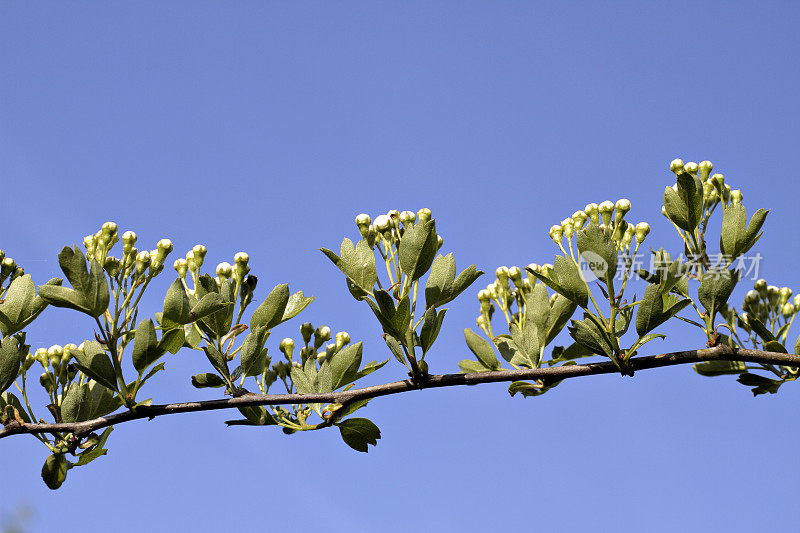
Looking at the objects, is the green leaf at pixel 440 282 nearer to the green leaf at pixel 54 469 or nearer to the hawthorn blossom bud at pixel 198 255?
the hawthorn blossom bud at pixel 198 255

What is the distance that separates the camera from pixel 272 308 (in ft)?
9.14

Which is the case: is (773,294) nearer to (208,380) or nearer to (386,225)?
(386,225)

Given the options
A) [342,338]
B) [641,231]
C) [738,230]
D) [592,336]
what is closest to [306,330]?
[342,338]

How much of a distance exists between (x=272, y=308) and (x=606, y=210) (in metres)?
1.32

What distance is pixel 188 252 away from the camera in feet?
9.99

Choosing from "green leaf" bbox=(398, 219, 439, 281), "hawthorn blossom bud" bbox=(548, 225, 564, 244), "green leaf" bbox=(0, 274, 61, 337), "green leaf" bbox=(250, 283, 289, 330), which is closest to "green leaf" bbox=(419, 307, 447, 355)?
"green leaf" bbox=(398, 219, 439, 281)

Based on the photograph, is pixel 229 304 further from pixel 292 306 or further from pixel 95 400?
pixel 95 400

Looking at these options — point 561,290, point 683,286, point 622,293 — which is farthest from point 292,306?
point 683,286

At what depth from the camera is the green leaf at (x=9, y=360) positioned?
8.89 ft

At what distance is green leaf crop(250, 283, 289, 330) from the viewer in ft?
9.14

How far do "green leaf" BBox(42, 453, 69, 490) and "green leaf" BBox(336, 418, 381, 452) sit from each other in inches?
44.2

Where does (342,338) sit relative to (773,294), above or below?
below

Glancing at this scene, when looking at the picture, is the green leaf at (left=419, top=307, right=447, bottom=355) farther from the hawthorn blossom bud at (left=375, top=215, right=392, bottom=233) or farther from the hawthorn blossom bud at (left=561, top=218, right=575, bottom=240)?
the hawthorn blossom bud at (left=561, top=218, right=575, bottom=240)

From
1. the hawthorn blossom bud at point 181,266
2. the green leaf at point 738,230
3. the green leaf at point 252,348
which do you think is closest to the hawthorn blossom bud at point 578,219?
the green leaf at point 738,230
